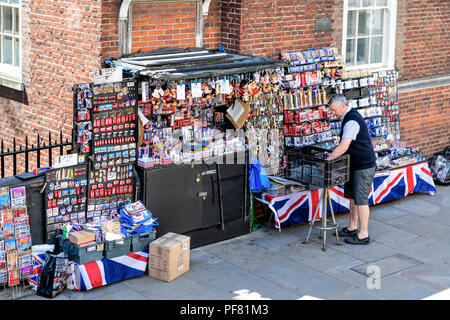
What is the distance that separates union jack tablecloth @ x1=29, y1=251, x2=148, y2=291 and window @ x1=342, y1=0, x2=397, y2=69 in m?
5.46

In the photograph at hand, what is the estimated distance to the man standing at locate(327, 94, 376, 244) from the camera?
922cm

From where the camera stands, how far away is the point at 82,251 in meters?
7.86

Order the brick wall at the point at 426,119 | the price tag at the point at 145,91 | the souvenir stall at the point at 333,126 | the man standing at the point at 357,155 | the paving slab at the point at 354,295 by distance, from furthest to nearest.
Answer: the brick wall at the point at 426,119
the souvenir stall at the point at 333,126
the man standing at the point at 357,155
the price tag at the point at 145,91
the paving slab at the point at 354,295

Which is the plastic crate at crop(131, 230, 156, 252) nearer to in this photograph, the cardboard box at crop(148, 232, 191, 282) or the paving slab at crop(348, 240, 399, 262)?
the cardboard box at crop(148, 232, 191, 282)

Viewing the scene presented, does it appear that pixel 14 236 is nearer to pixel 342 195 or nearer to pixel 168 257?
pixel 168 257

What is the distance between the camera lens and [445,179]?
12.6 meters

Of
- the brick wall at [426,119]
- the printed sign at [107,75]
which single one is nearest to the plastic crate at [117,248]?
the printed sign at [107,75]

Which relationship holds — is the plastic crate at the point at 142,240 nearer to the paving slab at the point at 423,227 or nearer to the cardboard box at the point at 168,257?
the cardboard box at the point at 168,257

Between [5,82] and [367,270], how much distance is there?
6.34 meters

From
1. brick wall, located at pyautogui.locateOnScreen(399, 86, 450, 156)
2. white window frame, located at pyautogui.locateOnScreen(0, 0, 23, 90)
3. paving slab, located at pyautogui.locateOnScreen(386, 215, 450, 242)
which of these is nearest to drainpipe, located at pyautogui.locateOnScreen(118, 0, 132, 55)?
white window frame, located at pyautogui.locateOnScreen(0, 0, 23, 90)

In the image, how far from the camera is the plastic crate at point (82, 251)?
7859mm

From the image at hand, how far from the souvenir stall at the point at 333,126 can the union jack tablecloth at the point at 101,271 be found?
2.33 meters

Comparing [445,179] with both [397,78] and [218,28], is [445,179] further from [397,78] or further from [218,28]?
[218,28]

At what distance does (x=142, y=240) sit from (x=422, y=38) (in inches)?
285
